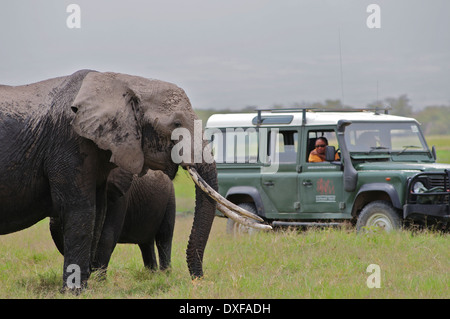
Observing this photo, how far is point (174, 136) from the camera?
885 centimetres

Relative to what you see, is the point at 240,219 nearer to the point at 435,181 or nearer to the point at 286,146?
Answer: the point at 435,181

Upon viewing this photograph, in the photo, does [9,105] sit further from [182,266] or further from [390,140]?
[390,140]

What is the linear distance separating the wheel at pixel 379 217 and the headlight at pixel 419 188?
513 mm

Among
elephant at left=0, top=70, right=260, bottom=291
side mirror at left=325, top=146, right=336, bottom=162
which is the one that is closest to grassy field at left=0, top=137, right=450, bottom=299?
elephant at left=0, top=70, right=260, bottom=291

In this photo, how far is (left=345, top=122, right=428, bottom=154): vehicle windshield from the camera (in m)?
15.2

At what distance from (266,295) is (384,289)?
4.30 ft

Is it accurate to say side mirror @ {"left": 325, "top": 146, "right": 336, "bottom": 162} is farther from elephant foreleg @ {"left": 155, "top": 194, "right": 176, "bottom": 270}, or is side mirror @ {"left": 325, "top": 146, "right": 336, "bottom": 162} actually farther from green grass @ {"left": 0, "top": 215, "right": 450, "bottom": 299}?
elephant foreleg @ {"left": 155, "top": 194, "right": 176, "bottom": 270}

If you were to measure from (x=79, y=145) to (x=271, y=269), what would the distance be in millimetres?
3279

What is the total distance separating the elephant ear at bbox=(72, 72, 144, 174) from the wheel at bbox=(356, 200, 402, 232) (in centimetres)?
603

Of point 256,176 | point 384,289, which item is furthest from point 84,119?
point 256,176

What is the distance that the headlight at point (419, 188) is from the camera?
45.7 feet

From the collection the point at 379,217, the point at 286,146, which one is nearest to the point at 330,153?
the point at 286,146

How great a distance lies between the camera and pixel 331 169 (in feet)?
49.3

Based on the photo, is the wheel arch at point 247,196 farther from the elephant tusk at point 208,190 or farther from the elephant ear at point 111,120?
the elephant ear at point 111,120
